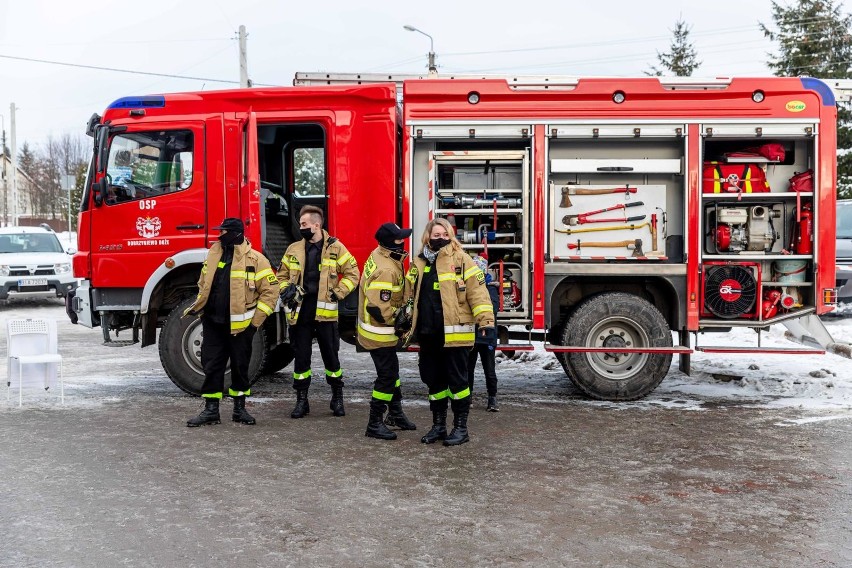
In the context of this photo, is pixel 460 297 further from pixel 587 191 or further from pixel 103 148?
pixel 103 148

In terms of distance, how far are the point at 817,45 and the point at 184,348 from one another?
2802cm

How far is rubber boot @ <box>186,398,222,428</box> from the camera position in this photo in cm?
688

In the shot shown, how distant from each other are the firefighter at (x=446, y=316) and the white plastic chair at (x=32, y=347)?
3.60 meters

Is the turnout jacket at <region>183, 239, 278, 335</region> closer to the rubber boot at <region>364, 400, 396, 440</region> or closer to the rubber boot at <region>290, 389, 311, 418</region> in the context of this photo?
the rubber boot at <region>290, 389, 311, 418</region>

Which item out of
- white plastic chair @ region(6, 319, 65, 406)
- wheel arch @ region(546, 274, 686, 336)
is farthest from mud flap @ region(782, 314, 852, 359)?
white plastic chair @ region(6, 319, 65, 406)

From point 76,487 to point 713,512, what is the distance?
374 cm

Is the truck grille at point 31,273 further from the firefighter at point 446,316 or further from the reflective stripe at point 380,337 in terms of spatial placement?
the firefighter at point 446,316

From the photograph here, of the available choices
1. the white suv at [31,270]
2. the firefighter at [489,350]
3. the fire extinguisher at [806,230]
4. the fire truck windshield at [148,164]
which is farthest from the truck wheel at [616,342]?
the white suv at [31,270]

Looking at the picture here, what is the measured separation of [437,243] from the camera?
6.23 m

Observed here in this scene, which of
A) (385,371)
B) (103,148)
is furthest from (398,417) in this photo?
(103,148)

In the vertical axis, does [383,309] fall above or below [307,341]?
above

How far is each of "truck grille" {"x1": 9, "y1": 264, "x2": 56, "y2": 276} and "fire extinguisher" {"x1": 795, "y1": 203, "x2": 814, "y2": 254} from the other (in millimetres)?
14226

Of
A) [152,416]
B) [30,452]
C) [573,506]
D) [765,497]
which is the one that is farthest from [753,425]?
[30,452]

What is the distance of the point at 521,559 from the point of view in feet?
13.2
